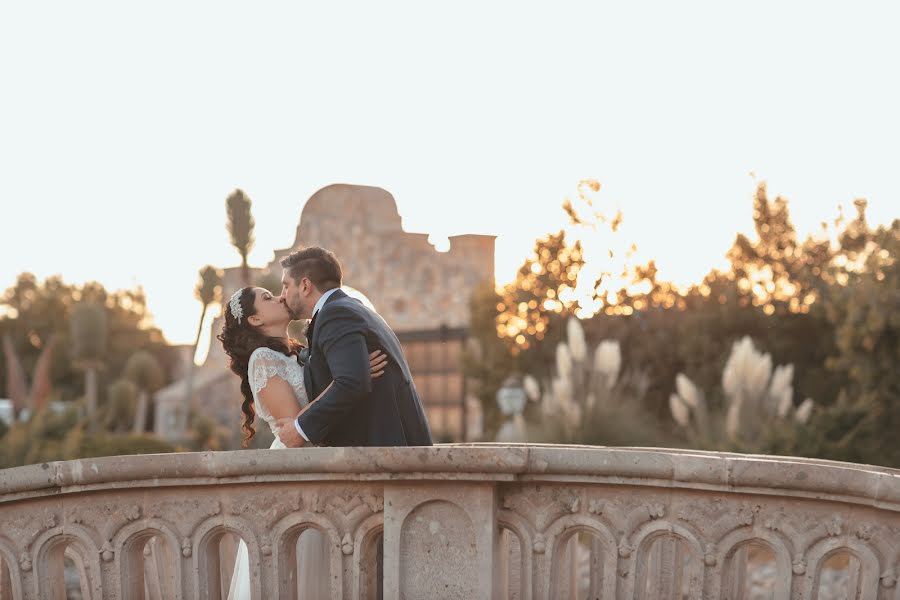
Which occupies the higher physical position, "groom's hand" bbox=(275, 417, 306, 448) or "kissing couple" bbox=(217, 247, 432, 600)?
"kissing couple" bbox=(217, 247, 432, 600)

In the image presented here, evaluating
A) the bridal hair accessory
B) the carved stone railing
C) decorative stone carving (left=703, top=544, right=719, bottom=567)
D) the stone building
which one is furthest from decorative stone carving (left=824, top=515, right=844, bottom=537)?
the stone building

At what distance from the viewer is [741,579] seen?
535 centimetres

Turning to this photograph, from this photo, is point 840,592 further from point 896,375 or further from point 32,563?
point 32,563

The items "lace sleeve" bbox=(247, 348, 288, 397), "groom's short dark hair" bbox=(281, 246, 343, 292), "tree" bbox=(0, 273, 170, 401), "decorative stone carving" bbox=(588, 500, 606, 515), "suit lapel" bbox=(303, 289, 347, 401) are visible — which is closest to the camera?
"decorative stone carving" bbox=(588, 500, 606, 515)

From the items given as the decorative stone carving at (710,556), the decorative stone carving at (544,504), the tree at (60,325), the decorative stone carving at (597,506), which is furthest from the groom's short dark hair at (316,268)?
the tree at (60,325)

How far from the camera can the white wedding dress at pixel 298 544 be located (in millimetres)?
5203

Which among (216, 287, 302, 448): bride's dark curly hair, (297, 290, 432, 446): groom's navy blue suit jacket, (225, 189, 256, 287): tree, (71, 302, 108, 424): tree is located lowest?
(297, 290, 432, 446): groom's navy blue suit jacket

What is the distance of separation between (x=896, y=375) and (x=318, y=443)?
16910mm

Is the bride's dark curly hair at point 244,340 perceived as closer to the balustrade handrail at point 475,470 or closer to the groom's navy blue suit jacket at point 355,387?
the groom's navy blue suit jacket at point 355,387

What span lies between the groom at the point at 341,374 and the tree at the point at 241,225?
16270mm

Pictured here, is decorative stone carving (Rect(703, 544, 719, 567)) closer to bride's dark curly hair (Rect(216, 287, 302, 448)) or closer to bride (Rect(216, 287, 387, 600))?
bride (Rect(216, 287, 387, 600))

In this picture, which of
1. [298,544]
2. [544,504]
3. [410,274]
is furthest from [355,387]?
[410,274]

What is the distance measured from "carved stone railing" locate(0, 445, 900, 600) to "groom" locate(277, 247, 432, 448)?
42 centimetres

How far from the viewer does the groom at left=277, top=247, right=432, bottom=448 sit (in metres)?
5.35
